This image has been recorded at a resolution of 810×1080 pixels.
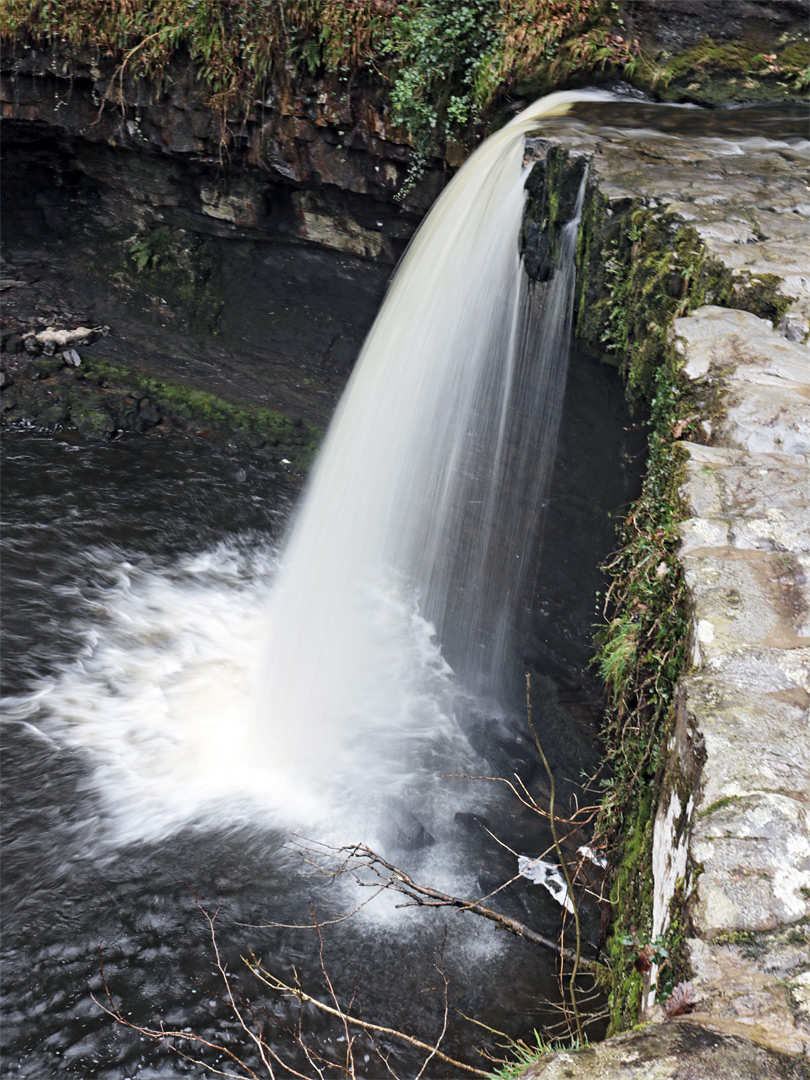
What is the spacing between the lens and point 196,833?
453cm

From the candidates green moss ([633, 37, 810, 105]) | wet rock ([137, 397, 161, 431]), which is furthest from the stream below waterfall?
green moss ([633, 37, 810, 105])

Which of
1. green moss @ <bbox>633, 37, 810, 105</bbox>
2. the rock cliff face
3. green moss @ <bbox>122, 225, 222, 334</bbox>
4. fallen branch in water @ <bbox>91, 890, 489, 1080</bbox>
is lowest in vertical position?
fallen branch in water @ <bbox>91, 890, 489, 1080</bbox>

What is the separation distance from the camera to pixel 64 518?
7.29 m

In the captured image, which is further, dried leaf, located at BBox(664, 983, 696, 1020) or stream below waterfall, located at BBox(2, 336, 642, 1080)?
stream below waterfall, located at BBox(2, 336, 642, 1080)

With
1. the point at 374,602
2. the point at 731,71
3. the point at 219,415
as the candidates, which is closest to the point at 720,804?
the point at 374,602

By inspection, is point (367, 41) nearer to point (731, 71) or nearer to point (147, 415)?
point (731, 71)

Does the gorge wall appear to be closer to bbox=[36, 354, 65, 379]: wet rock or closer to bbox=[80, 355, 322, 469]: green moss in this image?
bbox=[80, 355, 322, 469]: green moss

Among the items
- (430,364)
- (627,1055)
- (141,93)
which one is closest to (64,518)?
(430,364)

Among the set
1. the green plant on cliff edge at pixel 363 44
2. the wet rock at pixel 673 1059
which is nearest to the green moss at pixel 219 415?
the green plant on cliff edge at pixel 363 44

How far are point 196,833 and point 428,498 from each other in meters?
3.00

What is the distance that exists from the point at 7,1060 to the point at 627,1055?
3.11 meters

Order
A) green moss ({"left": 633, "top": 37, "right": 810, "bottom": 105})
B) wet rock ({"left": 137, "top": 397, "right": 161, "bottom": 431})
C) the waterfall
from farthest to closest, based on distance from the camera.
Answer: wet rock ({"left": 137, "top": 397, "right": 161, "bottom": 431}) → green moss ({"left": 633, "top": 37, "right": 810, "bottom": 105}) → the waterfall

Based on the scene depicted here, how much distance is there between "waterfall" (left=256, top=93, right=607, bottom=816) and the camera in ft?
17.5

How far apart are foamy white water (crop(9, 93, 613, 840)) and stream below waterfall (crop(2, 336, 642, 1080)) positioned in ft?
0.13
